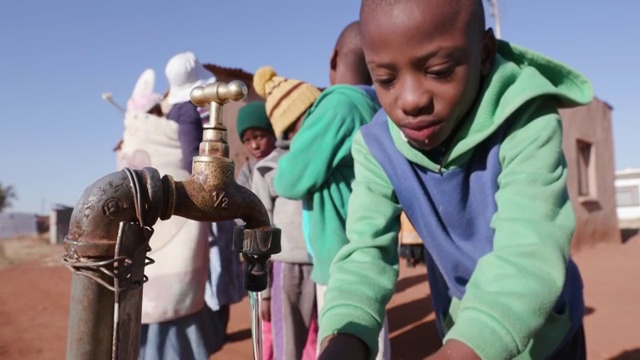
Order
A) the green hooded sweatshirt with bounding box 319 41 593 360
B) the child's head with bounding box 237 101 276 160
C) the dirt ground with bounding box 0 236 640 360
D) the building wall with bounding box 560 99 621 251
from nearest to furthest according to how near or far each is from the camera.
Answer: the green hooded sweatshirt with bounding box 319 41 593 360, the child's head with bounding box 237 101 276 160, the dirt ground with bounding box 0 236 640 360, the building wall with bounding box 560 99 621 251

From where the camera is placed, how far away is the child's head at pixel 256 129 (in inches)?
150

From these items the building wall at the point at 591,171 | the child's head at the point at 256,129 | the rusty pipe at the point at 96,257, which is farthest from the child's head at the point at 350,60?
the building wall at the point at 591,171

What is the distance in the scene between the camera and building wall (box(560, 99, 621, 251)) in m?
11.1

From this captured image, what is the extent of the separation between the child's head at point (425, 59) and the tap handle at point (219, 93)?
49 cm

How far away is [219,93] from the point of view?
0.83 meters

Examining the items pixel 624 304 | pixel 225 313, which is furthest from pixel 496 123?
pixel 624 304

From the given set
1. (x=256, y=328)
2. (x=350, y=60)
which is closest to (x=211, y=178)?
(x=256, y=328)

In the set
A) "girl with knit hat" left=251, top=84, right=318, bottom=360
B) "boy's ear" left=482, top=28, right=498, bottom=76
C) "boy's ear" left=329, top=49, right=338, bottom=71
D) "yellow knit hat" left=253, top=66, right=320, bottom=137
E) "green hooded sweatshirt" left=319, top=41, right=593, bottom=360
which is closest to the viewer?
"green hooded sweatshirt" left=319, top=41, right=593, bottom=360

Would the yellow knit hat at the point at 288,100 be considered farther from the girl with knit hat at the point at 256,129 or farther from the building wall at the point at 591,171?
the building wall at the point at 591,171

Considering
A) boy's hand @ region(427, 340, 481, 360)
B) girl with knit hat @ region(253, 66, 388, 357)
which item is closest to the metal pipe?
boy's hand @ region(427, 340, 481, 360)

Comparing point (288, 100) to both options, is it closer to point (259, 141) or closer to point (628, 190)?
point (259, 141)

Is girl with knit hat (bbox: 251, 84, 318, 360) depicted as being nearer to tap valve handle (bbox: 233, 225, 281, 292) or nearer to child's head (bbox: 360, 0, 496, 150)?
child's head (bbox: 360, 0, 496, 150)

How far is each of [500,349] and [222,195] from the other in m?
0.56

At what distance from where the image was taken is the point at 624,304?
19.1 feet
